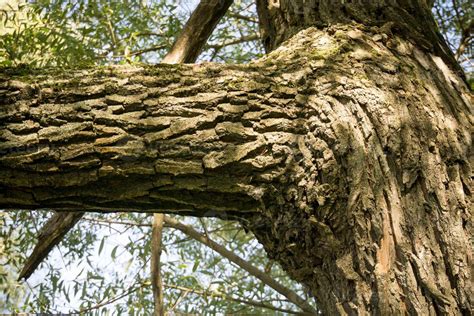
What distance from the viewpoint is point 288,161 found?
5.65 feet

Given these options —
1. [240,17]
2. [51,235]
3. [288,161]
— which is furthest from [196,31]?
[240,17]

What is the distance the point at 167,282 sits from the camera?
4328 millimetres

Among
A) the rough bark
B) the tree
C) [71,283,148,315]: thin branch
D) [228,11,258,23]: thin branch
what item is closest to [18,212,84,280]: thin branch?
the tree

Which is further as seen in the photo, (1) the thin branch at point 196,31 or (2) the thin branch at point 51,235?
(1) the thin branch at point 196,31

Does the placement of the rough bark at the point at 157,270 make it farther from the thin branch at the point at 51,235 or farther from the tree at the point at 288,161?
the tree at the point at 288,161

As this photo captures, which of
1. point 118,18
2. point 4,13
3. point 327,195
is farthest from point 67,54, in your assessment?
point 327,195

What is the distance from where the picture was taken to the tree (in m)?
1.62

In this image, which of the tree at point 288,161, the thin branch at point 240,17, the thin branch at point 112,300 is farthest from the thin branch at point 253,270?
the tree at point 288,161

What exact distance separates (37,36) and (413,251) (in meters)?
2.56

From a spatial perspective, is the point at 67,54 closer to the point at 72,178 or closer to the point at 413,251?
the point at 72,178

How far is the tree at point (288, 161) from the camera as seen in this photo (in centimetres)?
162

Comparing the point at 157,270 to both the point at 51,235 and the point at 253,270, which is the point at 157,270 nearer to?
the point at 253,270

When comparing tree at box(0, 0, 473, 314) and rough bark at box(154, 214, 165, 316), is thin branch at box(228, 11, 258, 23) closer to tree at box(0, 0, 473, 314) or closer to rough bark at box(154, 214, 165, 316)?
rough bark at box(154, 214, 165, 316)

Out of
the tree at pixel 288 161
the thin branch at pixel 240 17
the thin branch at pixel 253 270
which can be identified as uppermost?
the thin branch at pixel 240 17
